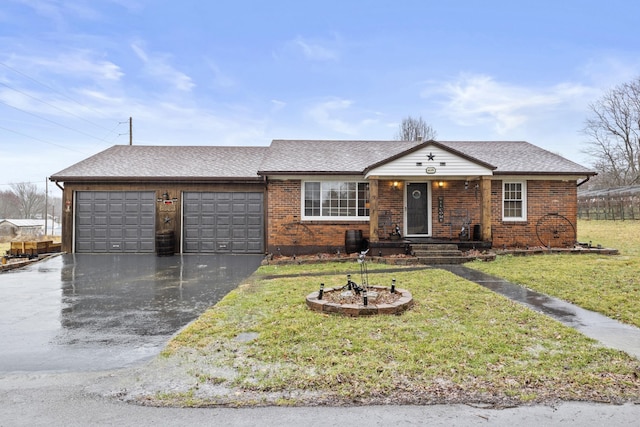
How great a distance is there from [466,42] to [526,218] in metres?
7.74

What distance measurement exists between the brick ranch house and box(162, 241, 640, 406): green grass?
6623 millimetres

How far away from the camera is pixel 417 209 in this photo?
43.6ft

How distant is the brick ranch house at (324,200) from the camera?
39.7 feet

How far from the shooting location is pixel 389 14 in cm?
1421

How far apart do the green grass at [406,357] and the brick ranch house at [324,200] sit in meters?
6.62

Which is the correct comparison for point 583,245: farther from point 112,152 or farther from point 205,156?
point 112,152

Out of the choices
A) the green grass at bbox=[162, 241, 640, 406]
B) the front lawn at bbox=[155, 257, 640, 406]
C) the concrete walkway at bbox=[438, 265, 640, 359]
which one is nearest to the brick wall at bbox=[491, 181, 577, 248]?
the concrete walkway at bbox=[438, 265, 640, 359]

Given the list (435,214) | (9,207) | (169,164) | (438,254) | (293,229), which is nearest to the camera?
(438,254)

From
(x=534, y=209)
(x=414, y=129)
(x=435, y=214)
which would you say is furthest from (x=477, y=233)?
(x=414, y=129)

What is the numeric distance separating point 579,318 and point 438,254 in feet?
19.1

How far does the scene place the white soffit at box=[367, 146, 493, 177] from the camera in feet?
38.3

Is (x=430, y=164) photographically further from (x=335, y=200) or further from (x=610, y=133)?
(x=610, y=133)

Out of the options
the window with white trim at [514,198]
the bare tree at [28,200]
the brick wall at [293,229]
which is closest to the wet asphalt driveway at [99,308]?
the brick wall at [293,229]

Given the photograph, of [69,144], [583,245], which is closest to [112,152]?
[583,245]
